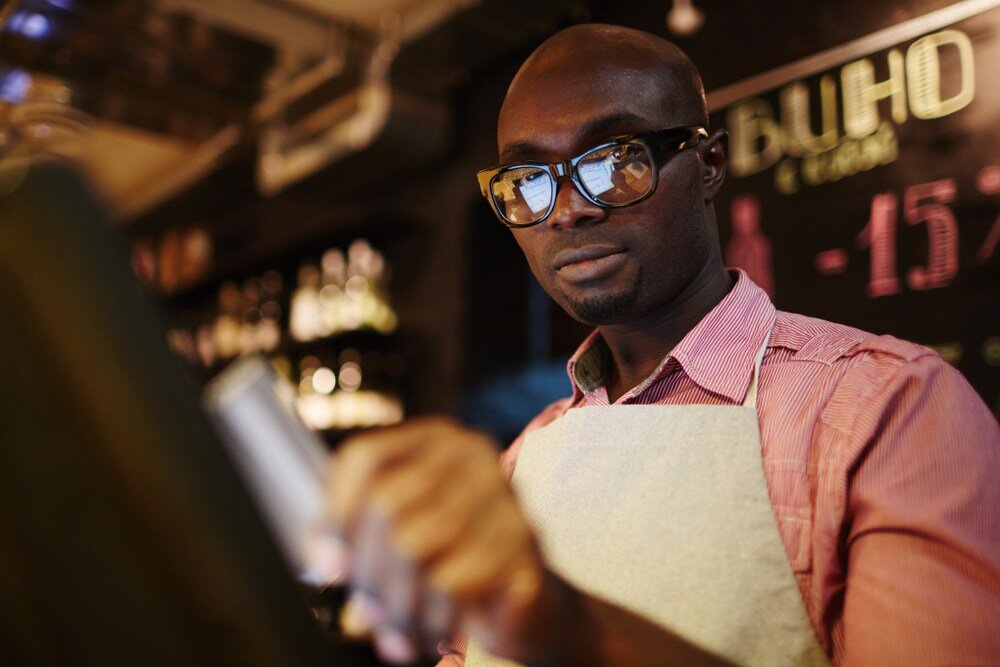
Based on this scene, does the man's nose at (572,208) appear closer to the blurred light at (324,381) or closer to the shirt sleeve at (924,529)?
the shirt sleeve at (924,529)

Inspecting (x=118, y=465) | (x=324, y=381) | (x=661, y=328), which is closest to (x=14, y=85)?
(x=324, y=381)

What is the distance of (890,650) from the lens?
0.78 meters

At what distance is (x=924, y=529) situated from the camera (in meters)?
0.80

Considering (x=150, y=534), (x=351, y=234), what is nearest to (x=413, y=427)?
(x=150, y=534)

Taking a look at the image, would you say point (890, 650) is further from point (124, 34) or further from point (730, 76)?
point (124, 34)

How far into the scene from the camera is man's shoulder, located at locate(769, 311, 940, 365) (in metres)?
0.97

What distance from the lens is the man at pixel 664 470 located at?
49 centimetres

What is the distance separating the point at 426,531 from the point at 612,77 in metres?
0.91

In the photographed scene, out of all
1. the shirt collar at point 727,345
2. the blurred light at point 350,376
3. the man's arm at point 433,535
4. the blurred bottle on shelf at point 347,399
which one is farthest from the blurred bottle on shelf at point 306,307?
the man's arm at point 433,535

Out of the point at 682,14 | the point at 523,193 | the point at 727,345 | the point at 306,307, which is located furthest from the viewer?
the point at 306,307

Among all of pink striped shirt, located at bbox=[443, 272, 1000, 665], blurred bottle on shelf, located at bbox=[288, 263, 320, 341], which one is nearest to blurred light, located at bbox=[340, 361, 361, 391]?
blurred bottle on shelf, located at bbox=[288, 263, 320, 341]

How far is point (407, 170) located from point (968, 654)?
342 cm

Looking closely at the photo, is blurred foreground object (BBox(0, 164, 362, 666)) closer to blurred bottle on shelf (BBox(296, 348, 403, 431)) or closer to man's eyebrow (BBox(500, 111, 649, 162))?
man's eyebrow (BBox(500, 111, 649, 162))

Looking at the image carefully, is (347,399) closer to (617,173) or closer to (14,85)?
(14,85)
